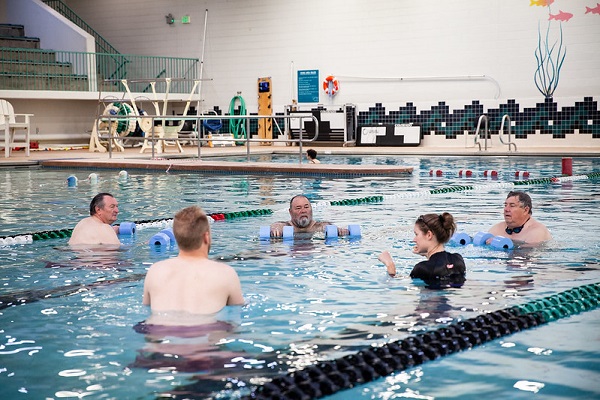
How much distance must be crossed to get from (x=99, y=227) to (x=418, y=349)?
12.4ft

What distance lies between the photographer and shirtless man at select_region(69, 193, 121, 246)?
22.4 ft

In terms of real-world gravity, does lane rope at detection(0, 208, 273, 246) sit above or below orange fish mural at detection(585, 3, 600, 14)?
below

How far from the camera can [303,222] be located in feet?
24.5

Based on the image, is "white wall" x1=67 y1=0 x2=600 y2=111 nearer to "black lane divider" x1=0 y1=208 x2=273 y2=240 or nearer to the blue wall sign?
the blue wall sign

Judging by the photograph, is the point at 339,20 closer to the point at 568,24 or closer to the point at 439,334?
the point at 568,24

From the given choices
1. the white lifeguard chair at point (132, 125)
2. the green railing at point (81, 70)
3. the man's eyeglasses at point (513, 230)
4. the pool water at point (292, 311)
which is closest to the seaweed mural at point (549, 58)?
the white lifeguard chair at point (132, 125)

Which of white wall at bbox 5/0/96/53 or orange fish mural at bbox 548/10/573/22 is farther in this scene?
white wall at bbox 5/0/96/53

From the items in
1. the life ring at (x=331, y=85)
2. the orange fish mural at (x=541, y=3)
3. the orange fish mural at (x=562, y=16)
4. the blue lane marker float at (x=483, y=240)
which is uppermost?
the orange fish mural at (x=541, y=3)

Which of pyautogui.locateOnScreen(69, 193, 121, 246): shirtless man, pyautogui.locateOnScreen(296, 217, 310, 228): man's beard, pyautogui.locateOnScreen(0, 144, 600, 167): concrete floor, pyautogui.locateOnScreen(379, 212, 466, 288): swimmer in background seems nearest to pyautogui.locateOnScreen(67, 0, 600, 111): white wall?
pyautogui.locateOnScreen(0, 144, 600, 167): concrete floor

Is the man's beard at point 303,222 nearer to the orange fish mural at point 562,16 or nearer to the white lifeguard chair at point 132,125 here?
the white lifeguard chair at point 132,125

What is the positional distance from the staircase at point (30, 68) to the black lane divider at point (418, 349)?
19477mm

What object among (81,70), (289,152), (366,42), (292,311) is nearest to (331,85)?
(366,42)

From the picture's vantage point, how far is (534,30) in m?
20.1

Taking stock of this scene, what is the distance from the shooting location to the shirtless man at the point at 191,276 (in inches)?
162
